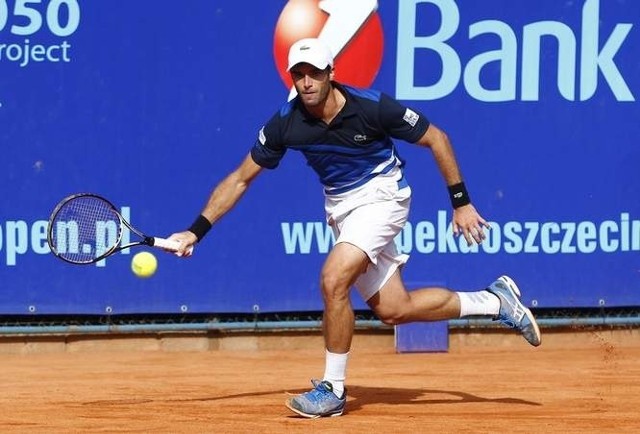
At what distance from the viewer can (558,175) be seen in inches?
374

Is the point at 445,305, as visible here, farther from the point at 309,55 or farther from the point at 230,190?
the point at 309,55

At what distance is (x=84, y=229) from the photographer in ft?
27.5

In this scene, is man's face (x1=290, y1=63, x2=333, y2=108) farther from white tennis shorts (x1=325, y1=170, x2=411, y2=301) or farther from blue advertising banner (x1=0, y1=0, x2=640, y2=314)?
blue advertising banner (x1=0, y1=0, x2=640, y2=314)


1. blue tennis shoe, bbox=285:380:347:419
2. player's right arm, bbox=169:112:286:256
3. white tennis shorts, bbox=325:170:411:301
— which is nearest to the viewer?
blue tennis shoe, bbox=285:380:347:419

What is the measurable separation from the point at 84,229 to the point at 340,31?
207cm

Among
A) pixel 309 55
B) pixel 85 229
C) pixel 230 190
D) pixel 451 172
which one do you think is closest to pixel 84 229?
pixel 85 229

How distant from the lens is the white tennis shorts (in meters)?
6.65

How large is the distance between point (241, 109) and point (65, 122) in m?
1.07

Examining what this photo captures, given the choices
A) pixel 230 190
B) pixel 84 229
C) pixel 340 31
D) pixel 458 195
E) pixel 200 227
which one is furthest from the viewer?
pixel 340 31

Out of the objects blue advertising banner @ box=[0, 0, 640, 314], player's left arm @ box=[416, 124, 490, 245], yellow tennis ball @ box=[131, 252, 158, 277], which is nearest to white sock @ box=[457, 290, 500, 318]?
player's left arm @ box=[416, 124, 490, 245]

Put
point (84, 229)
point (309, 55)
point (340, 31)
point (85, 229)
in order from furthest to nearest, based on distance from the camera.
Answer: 1. point (340, 31)
2. point (84, 229)
3. point (85, 229)
4. point (309, 55)

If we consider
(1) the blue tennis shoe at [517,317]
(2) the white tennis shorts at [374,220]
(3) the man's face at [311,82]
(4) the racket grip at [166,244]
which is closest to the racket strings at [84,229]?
(4) the racket grip at [166,244]

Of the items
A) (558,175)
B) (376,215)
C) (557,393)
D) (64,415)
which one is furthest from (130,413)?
(558,175)

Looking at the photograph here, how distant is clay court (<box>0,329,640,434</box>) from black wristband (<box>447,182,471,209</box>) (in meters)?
0.94
